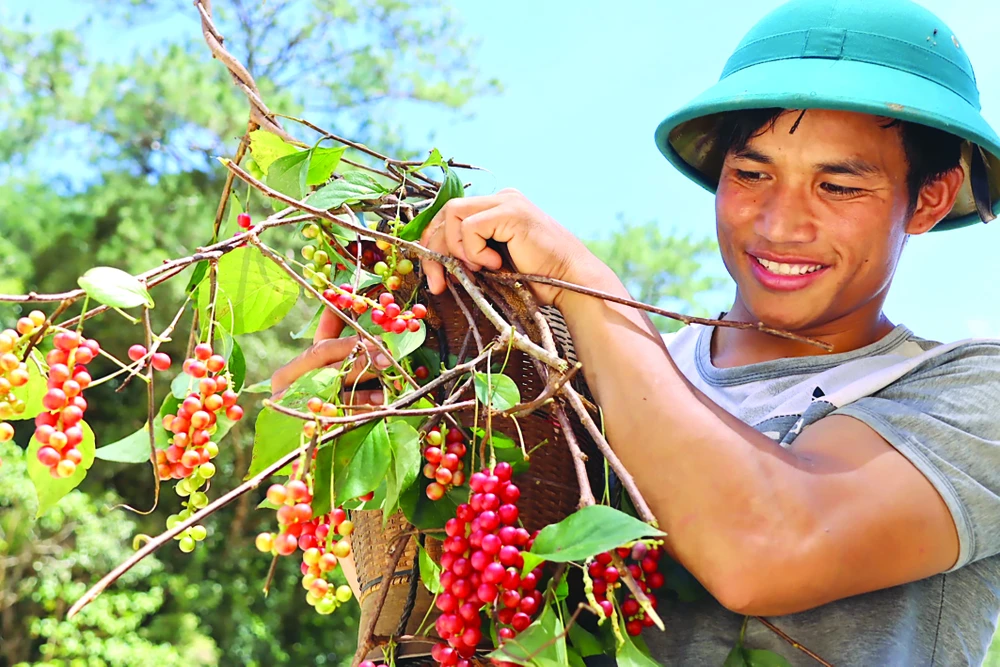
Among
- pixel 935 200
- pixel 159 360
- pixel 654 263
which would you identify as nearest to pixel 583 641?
pixel 159 360

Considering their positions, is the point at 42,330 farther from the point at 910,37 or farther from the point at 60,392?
the point at 910,37

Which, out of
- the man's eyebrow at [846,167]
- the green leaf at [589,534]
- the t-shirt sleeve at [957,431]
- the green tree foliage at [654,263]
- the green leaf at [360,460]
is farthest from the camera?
the green tree foliage at [654,263]

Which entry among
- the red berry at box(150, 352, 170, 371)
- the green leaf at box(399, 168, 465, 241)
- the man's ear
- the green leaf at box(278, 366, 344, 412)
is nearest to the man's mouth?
the man's ear

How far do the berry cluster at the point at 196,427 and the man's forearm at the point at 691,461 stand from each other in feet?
0.75

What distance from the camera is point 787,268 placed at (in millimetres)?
790

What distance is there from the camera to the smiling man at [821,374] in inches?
23.2

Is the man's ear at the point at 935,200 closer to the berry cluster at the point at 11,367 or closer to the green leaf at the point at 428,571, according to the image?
the green leaf at the point at 428,571

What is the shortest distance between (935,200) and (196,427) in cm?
63

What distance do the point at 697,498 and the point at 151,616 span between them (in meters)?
5.35

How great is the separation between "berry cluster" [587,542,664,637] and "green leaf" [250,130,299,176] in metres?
0.36

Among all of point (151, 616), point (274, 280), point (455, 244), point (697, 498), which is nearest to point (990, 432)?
point (697, 498)

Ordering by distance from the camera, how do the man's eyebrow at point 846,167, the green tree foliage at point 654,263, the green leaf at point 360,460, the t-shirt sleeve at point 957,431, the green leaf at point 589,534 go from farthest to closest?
the green tree foliage at point 654,263
the man's eyebrow at point 846,167
the t-shirt sleeve at point 957,431
the green leaf at point 360,460
the green leaf at point 589,534

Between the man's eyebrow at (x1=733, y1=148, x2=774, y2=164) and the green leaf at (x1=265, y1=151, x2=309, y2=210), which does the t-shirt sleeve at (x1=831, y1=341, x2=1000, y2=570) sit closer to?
the man's eyebrow at (x1=733, y1=148, x2=774, y2=164)

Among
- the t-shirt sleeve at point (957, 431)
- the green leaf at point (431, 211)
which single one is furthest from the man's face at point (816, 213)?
the green leaf at point (431, 211)
